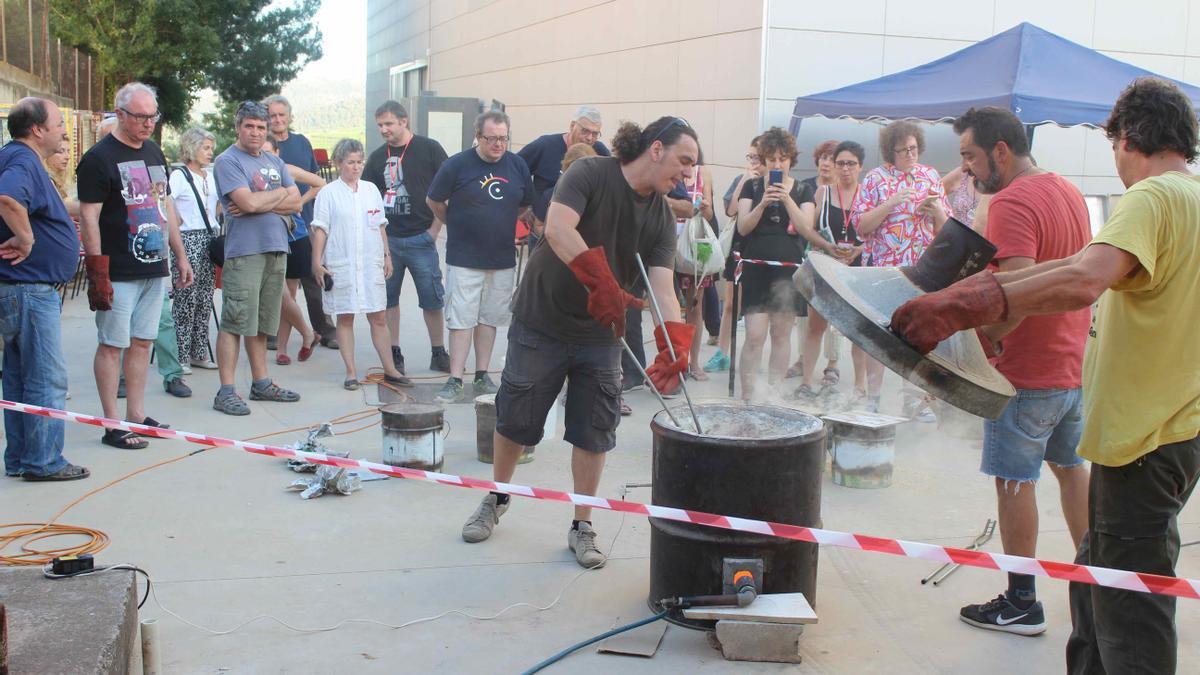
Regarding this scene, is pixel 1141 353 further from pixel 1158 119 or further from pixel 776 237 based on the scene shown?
pixel 776 237

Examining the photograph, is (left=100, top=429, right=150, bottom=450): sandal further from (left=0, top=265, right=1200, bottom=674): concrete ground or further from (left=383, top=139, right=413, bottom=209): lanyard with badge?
(left=383, top=139, right=413, bottom=209): lanyard with badge

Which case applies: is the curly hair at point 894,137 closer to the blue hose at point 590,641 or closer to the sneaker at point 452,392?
the sneaker at point 452,392

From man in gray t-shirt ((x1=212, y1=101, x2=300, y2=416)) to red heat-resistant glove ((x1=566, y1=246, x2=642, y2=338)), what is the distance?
371 cm

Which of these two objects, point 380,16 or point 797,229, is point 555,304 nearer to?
point 797,229

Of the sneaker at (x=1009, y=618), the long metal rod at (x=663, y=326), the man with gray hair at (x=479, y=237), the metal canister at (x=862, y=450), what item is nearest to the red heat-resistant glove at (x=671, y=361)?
the long metal rod at (x=663, y=326)

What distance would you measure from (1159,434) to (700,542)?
1.56 metres

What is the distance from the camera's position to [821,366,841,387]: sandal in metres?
8.14

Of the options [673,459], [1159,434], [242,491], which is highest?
[1159,434]

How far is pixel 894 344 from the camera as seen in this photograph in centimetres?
279

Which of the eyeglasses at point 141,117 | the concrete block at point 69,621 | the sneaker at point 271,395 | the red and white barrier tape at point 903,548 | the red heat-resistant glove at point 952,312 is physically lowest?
the sneaker at point 271,395

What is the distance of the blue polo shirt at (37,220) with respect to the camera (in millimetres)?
5230

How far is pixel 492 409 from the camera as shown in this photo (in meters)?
6.07

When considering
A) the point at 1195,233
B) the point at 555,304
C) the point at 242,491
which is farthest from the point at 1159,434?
the point at 242,491

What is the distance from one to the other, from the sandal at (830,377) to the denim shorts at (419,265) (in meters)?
3.00
